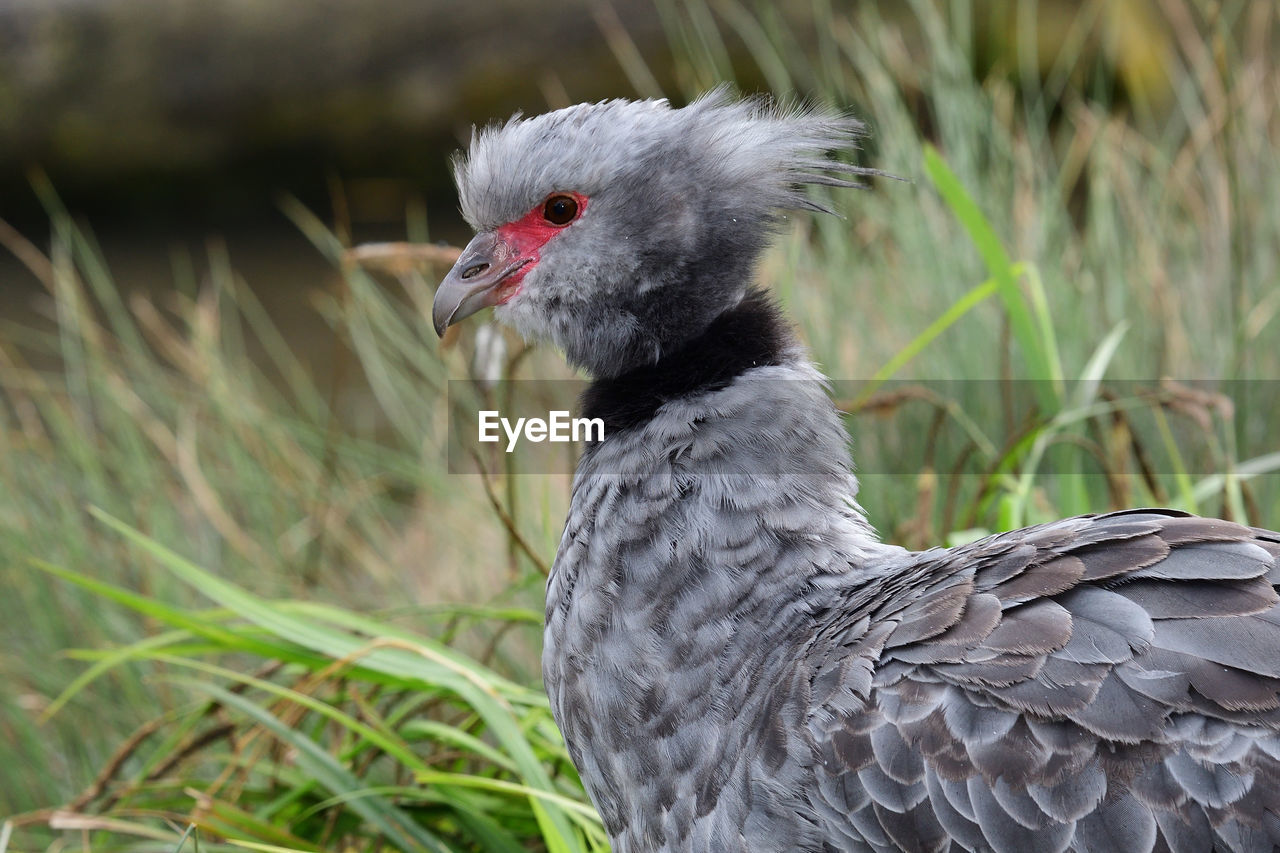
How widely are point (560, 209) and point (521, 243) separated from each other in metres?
0.08

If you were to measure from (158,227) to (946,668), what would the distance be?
803 centimetres

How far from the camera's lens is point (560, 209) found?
175cm

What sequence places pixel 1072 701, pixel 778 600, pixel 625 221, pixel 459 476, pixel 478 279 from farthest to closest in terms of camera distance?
1. pixel 459 476
2. pixel 478 279
3. pixel 625 221
4. pixel 778 600
5. pixel 1072 701

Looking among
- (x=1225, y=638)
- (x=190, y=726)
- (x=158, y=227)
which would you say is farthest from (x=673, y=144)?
(x=158, y=227)

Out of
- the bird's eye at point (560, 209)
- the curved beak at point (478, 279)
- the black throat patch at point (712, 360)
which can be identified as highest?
the bird's eye at point (560, 209)

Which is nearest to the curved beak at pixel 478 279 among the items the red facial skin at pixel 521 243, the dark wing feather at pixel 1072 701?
the red facial skin at pixel 521 243

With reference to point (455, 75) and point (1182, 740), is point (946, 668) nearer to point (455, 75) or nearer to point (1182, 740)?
point (1182, 740)

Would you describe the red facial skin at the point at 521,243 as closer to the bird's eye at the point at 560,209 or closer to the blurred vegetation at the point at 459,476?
the bird's eye at the point at 560,209

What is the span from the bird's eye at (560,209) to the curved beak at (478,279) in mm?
77

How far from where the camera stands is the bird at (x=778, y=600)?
133 centimetres

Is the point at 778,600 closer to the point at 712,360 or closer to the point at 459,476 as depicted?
the point at 712,360

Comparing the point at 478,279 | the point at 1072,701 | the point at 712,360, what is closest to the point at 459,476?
the point at 478,279

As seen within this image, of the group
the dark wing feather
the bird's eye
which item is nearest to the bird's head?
the bird's eye

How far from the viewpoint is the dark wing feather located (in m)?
1.30
